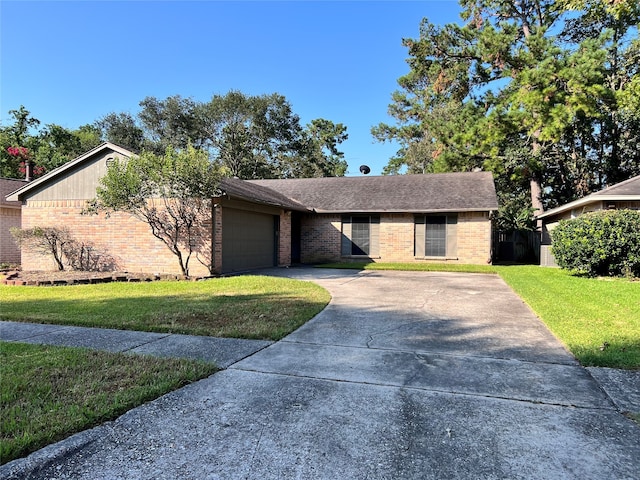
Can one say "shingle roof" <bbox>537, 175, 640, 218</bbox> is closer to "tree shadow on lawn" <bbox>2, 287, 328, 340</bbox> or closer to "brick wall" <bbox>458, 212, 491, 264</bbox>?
"brick wall" <bbox>458, 212, 491, 264</bbox>

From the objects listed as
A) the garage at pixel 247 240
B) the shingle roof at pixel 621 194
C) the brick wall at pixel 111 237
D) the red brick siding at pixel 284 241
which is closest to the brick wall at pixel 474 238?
the shingle roof at pixel 621 194

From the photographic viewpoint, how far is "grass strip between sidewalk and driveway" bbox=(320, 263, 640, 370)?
14.8 feet

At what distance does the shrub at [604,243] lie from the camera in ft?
36.0

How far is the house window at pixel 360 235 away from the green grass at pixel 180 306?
8066 mm

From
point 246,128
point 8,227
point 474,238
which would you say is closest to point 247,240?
point 474,238

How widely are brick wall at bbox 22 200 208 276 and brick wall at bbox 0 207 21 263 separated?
278 cm

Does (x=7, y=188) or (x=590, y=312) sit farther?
(x=7, y=188)

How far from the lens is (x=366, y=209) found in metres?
17.7

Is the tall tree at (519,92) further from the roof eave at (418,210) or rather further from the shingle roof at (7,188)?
the shingle roof at (7,188)

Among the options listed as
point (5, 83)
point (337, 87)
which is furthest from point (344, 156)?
point (5, 83)

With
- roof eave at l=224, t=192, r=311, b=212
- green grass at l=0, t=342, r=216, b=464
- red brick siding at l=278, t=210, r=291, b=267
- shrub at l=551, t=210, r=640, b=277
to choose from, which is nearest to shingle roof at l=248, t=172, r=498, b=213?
roof eave at l=224, t=192, r=311, b=212

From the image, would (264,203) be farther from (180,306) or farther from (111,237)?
(180,306)

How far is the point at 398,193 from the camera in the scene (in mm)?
19297

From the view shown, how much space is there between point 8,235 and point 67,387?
622 inches
